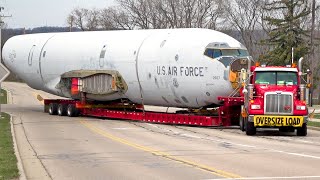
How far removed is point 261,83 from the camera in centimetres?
2514

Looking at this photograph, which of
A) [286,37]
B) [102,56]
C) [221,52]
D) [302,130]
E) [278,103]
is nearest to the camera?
[278,103]

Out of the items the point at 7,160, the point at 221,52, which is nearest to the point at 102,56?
the point at 221,52

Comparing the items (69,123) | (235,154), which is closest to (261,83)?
(235,154)

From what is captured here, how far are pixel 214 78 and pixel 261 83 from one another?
10.00 feet

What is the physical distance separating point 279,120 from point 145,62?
8.95 metres

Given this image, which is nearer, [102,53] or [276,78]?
[276,78]

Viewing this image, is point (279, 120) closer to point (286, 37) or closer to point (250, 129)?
point (250, 129)

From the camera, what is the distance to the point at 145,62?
31109mm

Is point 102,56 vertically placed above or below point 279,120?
above

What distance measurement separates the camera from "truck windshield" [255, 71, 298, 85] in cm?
2512

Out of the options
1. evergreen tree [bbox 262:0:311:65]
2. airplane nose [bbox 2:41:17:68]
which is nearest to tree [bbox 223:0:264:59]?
evergreen tree [bbox 262:0:311:65]

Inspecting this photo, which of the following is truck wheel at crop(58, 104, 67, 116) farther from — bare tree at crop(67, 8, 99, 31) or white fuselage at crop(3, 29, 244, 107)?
bare tree at crop(67, 8, 99, 31)

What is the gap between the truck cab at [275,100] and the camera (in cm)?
2419

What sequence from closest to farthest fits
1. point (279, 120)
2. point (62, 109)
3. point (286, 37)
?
point (279, 120) < point (62, 109) < point (286, 37)
